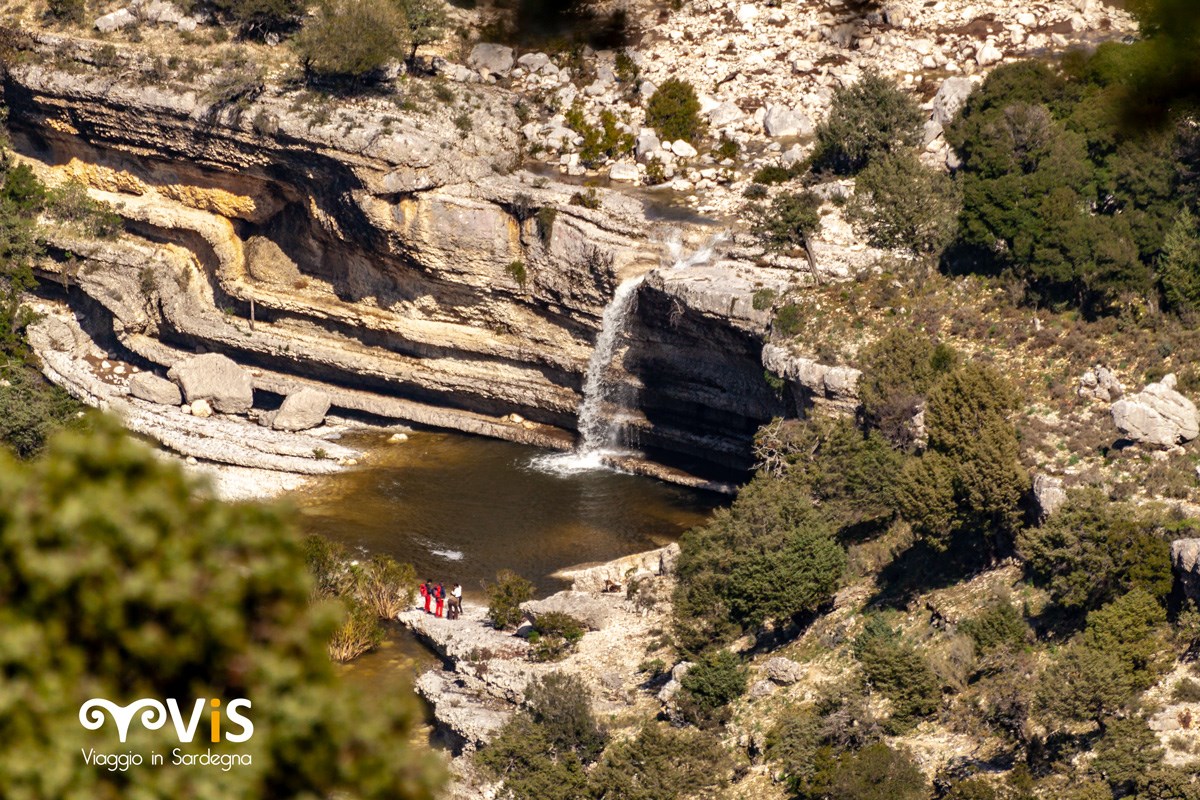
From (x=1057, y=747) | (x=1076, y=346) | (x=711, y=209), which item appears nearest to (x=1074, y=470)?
(x=1076, y=346)

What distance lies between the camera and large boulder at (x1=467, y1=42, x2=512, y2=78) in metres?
70.4

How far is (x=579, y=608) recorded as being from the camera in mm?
46469

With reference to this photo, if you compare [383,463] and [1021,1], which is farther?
[1021,1]

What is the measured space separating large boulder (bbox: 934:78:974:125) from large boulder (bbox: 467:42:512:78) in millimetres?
19476

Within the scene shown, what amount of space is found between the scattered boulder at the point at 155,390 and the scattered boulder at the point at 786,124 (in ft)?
89.7

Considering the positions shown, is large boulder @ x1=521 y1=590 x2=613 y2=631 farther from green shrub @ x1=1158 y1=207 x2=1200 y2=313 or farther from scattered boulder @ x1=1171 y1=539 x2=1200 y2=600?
green shrub @ x1=1158 y1=207 x2=1200 y2=313

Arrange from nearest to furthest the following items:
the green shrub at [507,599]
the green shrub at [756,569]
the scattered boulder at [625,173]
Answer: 1. the green shrub at [756,569]
2. the green shrub at [507,599]
3. the scattered boulder at [625,173]

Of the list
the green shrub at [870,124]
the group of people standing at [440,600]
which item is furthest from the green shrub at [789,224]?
the group of people standing at [440,600]

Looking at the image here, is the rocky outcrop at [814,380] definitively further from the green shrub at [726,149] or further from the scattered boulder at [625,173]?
the green shrub at [726,149]

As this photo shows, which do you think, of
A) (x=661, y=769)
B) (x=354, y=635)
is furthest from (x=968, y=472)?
(x=354, y=635)

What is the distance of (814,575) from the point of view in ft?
135

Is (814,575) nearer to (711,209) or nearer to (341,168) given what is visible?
(711,209)

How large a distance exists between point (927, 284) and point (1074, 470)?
13.4m

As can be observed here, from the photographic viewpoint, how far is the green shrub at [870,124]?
199ft
